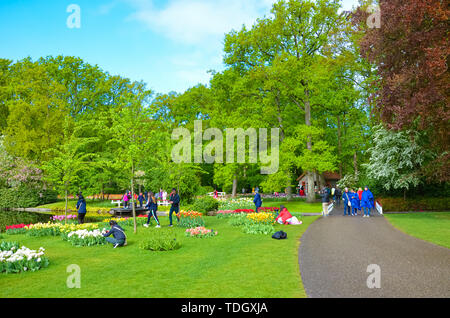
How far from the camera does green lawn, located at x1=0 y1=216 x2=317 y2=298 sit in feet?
22.7

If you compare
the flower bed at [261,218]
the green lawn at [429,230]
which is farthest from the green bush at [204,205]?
the green lawn at [429,230]

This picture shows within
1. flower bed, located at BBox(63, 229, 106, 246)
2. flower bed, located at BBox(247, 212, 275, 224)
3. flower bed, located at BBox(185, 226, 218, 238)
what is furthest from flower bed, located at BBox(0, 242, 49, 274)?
flower bed, located at BBox(247, 212, 275, 224)

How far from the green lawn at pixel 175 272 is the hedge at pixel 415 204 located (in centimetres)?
1759

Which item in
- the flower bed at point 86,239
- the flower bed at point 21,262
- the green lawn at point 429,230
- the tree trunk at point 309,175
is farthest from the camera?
the tree trunk at point 309,175

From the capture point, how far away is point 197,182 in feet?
97.3

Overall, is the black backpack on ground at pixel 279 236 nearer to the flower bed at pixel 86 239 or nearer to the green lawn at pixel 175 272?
the green lawn at pixel 175 272

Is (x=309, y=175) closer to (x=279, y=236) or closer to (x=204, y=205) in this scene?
(x=204, y=205)

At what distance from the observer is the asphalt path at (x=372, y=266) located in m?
6.79

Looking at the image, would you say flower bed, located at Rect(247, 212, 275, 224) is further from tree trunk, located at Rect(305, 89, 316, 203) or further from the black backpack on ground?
tree trunk, located at Rect(305, 89, 316, 203)

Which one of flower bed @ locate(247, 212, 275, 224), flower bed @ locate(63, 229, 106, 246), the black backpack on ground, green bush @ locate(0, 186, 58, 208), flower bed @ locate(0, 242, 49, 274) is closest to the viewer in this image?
flower bed @ locate(0, 242, 49, 274)

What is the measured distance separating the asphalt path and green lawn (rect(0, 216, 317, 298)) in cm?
55

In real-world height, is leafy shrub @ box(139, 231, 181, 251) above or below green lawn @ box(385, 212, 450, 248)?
above

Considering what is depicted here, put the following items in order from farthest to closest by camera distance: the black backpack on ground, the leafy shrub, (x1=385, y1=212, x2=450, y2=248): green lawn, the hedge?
1. the hedge
2. the black backpack on ground
3. (x1=385, y1=212, x2=450, y2=248): green lawn
4. the leafy shrub
